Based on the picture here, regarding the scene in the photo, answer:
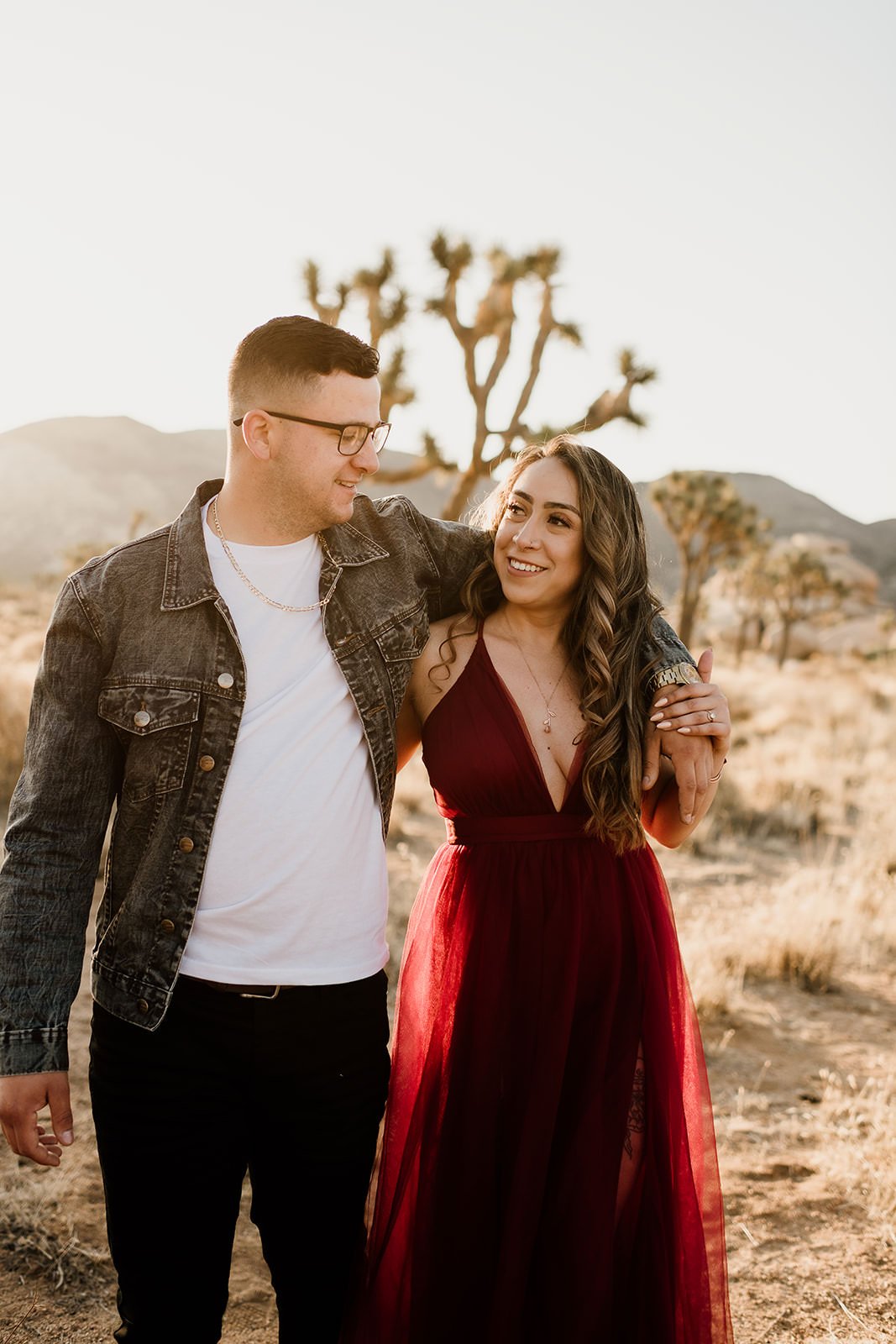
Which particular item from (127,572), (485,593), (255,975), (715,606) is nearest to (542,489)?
(485,593)

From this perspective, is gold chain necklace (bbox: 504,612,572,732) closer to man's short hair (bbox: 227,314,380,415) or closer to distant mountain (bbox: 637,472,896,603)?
man's short hair (bbox: 227,314,380,415)

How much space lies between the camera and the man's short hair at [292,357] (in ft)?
7.70

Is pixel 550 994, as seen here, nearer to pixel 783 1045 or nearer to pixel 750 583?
pixel 783 1045

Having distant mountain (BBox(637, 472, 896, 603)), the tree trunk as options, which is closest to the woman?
the tree trunk

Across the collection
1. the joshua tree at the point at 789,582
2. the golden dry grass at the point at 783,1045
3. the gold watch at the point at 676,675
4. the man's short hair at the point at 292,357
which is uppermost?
the joshua tree at the point at 789,582

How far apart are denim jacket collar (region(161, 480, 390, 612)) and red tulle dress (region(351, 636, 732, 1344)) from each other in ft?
1.73

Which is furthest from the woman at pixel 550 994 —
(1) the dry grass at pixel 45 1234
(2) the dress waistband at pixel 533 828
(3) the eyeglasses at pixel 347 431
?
(1) the dry grass at pixel 45 1234

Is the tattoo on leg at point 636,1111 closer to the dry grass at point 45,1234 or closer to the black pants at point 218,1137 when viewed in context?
the black pants at point 218,1137

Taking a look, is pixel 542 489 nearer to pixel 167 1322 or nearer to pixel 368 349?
pixel 368 349

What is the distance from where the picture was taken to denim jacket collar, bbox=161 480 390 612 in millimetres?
2275

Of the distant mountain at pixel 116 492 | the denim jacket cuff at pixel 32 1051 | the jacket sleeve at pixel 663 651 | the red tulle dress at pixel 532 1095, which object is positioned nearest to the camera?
the denim jacket cuff at pixel 32 1051

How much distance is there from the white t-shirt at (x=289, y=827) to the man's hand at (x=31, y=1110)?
386mm

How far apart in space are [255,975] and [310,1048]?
23 cm

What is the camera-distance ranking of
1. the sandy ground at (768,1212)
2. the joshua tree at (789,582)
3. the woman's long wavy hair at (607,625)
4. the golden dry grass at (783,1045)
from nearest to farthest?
the woman's long wavy hair at (607,625) < the sandy ground at (768,1212) < the golden dry grass at (783,1045) < the joshua tree at (789,582)
